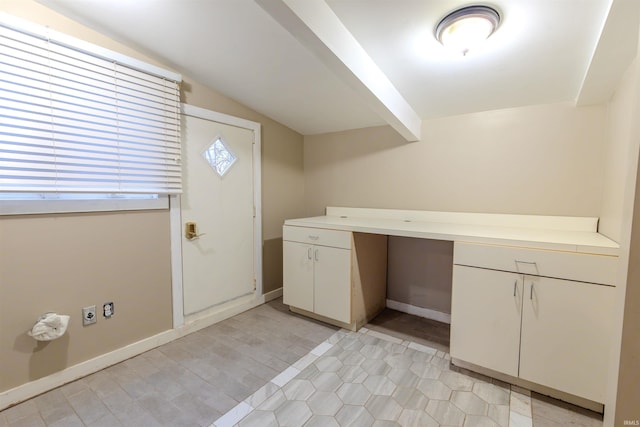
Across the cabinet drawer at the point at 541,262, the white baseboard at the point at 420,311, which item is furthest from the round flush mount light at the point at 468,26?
the white baseboard at the point at 420,311

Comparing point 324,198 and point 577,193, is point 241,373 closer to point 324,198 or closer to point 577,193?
point 324,198

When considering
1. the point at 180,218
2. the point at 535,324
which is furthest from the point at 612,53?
the point at 180,218

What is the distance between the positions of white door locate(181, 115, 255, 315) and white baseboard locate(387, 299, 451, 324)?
1.53m

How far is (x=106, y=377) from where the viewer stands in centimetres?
187

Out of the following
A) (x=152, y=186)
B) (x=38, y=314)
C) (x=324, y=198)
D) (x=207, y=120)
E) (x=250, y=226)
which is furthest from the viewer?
(x=324, y=198)

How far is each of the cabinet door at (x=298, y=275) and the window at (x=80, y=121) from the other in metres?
1.16

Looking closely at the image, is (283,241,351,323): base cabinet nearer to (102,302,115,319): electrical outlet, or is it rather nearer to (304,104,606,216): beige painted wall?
(304,104,606,216): beige painted wall

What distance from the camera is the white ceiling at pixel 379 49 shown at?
1352 millimetres

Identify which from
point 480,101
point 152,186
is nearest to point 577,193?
point 480,101

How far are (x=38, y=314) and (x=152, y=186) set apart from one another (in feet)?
3.39

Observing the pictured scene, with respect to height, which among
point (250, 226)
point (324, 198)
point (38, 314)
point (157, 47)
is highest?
point (157, 47)

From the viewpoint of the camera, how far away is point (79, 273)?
1.86 m

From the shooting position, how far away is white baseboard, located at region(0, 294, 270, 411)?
164 cm

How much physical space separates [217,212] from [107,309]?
3.61ft
